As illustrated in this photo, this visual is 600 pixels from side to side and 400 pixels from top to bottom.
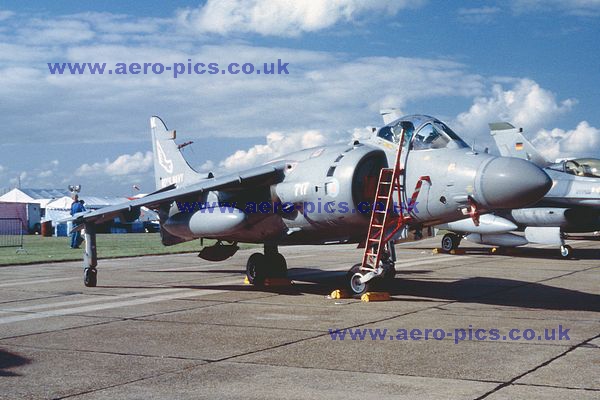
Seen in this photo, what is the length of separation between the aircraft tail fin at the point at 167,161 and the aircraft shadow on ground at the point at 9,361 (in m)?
8.72

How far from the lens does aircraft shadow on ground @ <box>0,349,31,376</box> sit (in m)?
5.82

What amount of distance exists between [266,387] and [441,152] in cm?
573

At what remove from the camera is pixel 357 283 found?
1077 centimetres

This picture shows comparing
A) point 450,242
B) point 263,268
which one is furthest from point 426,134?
point 450,242

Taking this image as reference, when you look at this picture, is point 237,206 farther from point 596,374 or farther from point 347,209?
point 596,374

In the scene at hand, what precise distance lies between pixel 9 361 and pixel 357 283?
19.1 ft

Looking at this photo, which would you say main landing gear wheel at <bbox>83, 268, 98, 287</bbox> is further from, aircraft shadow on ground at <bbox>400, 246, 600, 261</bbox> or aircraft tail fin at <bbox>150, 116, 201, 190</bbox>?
aircraft shadow on ground at <bbox>400, 246, 600, 261</bbox>

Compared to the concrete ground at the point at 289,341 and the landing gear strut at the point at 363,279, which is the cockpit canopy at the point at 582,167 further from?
the landing gear strut at the point at 363,279

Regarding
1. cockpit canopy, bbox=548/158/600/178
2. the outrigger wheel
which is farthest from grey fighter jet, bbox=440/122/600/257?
the outrigger wheel

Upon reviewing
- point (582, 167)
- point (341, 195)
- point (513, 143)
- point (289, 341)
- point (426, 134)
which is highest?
point (513, 143)

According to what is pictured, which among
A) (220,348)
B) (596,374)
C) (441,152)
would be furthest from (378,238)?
(596,374)

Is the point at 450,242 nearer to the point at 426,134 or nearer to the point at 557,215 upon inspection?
the point at 557,215

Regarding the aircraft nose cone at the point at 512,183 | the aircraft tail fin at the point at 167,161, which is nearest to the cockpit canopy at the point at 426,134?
the aircraft nose cone at the point at 512,183

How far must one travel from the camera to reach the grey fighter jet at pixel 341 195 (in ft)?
30.2
